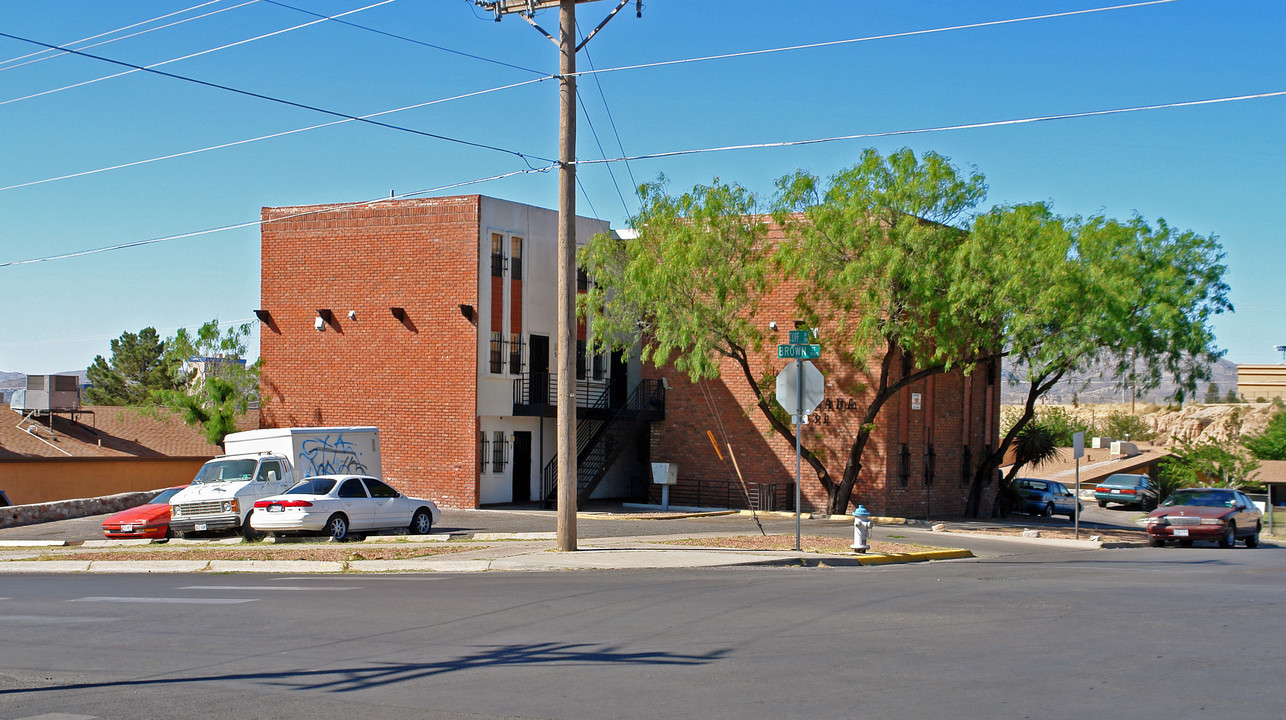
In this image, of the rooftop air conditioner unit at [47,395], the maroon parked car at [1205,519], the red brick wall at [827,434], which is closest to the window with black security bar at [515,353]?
the red brick wall at [827,434]

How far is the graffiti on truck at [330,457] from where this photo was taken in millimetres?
27172

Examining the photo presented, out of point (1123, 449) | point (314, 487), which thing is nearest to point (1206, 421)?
point (1123, 449)

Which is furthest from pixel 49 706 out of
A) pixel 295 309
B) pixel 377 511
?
pixel 295 309

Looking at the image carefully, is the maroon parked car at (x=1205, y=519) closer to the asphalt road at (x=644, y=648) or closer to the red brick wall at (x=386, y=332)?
the asphalt road at (x=644, y=648)

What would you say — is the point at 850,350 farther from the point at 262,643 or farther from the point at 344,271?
the point at 262,643

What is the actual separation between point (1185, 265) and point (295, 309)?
26.3 meters

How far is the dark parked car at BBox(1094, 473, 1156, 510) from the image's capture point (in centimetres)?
5094

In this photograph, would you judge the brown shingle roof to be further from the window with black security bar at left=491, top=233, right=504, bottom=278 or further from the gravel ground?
the gravel ground

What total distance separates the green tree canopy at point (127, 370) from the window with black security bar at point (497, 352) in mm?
49460

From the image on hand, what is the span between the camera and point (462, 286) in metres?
32.5

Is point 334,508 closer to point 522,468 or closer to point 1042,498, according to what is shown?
point 522,468

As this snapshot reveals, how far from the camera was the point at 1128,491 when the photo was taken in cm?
5166

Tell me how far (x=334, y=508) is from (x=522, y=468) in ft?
42.8

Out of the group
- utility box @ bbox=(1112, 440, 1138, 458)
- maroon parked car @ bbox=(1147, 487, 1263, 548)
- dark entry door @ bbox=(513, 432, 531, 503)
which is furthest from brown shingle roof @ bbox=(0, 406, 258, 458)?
utility box @ bbox=(1112, 440, 1138, 458)
